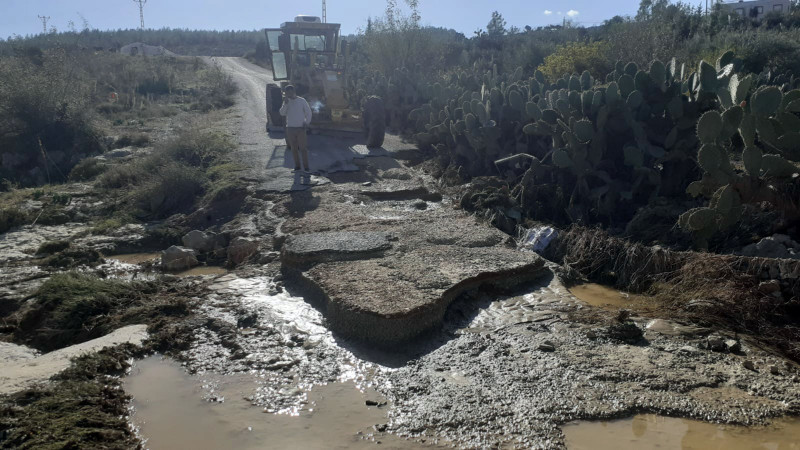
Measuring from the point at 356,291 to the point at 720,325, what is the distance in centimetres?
284

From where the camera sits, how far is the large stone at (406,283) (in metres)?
4.73

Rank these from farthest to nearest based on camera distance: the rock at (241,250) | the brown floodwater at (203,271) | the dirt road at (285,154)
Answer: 1. the dirt road at (285,154)
2. the rock at (241,250)
3. the brown floodwater at (203,271)

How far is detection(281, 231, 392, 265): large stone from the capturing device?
6.09 meters

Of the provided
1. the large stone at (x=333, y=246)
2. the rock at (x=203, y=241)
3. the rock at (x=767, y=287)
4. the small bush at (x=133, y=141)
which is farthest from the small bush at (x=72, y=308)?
the small bush at (x=133, y=141)

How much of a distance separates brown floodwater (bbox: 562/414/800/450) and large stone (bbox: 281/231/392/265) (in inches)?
119

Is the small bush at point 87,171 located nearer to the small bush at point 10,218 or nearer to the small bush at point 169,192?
the small bush at point 169,192

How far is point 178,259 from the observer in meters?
7.02

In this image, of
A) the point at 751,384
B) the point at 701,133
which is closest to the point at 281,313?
the point at 751,384

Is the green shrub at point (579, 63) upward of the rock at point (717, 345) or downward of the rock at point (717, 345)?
upward

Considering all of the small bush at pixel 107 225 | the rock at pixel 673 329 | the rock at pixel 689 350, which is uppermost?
the small bush at pixel 107 225

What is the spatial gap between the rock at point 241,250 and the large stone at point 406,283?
1.37m

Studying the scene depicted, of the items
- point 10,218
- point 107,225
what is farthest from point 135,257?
point 10,218

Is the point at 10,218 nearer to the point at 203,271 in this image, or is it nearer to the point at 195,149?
the point at 203,271

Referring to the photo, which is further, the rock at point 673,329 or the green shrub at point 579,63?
the green shrub at point 579,63
